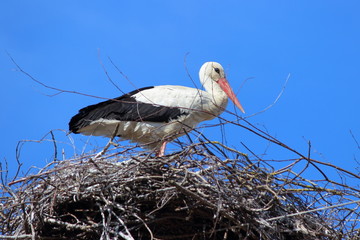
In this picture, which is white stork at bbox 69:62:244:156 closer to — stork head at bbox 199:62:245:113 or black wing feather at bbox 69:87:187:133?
black wing feather at bbox 69:87:187:133

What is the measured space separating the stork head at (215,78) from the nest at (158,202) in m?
3.34

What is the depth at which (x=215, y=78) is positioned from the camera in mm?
8883

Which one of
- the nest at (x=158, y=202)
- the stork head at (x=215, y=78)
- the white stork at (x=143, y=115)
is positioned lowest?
the nest at (x=158, y=202)

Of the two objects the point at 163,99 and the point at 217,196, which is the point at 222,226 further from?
the point at 163,99

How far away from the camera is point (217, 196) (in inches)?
199

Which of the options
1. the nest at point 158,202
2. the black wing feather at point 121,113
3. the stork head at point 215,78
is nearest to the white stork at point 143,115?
the black wing feather at point 121,113

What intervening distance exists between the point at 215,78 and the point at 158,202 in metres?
4.00

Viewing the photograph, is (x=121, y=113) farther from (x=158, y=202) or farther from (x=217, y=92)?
(x=158, y=202)

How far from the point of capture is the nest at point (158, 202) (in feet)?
16.6

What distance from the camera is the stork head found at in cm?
877

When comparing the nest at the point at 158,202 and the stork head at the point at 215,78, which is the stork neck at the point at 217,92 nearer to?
the stork head at the point at 215,78

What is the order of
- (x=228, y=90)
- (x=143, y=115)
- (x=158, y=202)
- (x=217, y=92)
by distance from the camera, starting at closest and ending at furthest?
(x=158, y=202) < (x=143, y=115) < (x=217, y=92) < (x=228, y=90)

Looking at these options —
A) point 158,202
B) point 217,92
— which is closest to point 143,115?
point 217,92

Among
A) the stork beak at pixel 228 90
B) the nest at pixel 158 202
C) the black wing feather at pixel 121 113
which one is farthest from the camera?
the stork beak at pixel 228 90
